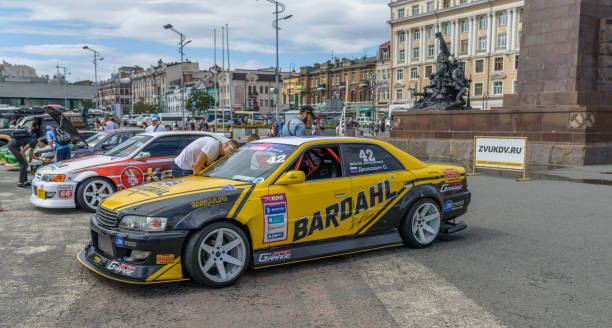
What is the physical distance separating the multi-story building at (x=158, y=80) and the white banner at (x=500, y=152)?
117 metres

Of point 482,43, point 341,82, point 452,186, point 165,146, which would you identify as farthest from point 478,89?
point 452,186

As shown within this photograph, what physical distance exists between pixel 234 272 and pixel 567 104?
14.9m

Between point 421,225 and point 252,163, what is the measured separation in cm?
224

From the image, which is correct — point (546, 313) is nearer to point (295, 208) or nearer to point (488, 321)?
point (488, 321)

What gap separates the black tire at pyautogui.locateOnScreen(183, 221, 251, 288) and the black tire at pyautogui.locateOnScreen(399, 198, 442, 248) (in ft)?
6.86

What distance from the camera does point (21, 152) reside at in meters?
11.1

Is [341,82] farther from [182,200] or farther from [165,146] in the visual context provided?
[182,200]

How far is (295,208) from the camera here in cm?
479

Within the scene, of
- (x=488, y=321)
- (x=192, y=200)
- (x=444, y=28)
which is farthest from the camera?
(x=444, y=28)

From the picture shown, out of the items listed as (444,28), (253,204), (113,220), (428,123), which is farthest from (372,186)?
(444,28)

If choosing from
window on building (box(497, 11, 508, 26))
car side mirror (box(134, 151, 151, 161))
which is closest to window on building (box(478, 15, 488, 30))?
window on building (box(497, 11, 508, 26))

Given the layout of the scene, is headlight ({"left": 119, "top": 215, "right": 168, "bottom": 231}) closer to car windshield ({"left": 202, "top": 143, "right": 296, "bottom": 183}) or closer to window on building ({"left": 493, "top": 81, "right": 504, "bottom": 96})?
car windshield ({"left": 202, "top": 143, "right": 296, "bottom": 183})

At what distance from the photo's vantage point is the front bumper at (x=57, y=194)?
7887 mm

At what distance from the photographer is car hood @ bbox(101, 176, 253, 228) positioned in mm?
4215
